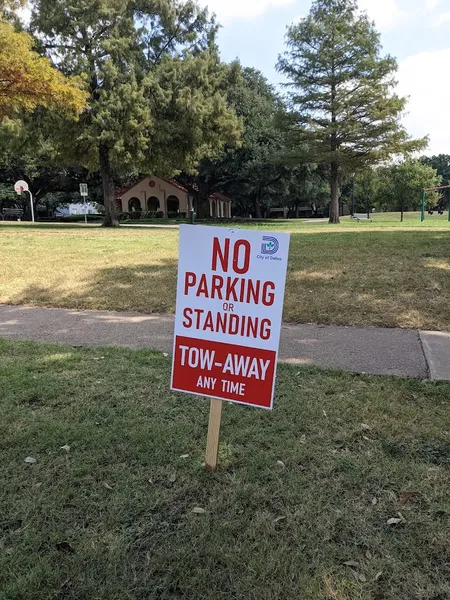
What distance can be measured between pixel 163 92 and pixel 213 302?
74.7 ft

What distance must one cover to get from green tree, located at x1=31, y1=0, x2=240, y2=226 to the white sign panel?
20851mm

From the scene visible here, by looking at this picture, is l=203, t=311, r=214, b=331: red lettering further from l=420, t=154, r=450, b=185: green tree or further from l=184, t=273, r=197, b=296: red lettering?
l=420, t=154, r=450, b=185: green tree

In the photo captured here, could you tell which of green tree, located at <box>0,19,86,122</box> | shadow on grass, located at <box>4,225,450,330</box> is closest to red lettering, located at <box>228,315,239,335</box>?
shadow on grass, located at <box>4,225,450,330</box>

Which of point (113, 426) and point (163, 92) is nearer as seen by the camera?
point (113, 426)

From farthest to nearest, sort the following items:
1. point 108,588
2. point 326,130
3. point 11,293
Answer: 1. point 326,130
2. point 11,293
3. point 108,588

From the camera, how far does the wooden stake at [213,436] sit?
9.28ft

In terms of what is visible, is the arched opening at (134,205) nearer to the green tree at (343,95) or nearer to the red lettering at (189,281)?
the green tree at (343,95)

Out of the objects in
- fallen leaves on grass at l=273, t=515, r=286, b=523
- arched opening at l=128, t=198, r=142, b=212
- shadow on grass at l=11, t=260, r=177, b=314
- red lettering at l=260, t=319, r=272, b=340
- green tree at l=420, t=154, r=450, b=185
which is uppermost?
green tree at l=420, t=154, r=450, b=185

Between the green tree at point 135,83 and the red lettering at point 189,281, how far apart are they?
68.3ft

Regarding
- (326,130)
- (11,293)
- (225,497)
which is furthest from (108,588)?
(326,130)

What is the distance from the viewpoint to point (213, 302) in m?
2.72

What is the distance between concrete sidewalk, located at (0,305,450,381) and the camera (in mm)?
4543

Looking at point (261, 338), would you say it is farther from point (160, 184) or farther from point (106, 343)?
point (160, 184)

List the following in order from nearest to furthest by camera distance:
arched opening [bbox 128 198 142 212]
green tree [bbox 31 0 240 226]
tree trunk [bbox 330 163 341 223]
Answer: green tree [bbox 31 0 240 226] < tree trunk [bbox 330 163 341 223] < arched opening [bbox 128 198 142 212]
